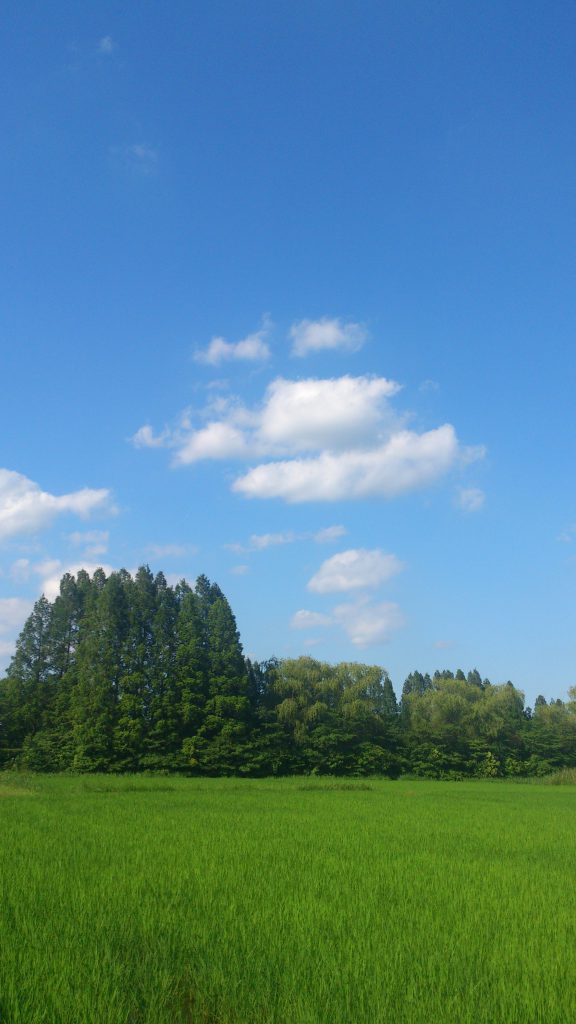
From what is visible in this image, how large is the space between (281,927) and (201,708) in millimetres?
33511

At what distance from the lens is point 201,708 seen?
37.8 metres

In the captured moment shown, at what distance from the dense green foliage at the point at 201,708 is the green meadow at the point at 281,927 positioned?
24.9 meters

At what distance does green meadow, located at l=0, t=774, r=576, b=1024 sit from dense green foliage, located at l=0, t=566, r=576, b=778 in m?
24.9

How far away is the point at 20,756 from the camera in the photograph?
120ft

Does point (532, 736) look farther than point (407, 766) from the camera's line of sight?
Yes

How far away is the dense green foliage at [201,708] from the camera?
3612 cm

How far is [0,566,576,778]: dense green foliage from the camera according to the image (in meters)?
36.1

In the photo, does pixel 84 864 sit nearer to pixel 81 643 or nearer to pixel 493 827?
pixel 493 827

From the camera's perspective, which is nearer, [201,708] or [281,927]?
[281,927]

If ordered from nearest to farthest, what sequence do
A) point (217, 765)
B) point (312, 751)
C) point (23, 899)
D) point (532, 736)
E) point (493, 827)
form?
1. point (23, 899)
2. point (493, 827)
3. point (217, 765)
4. point (312, 751)
5. point (532, 736)

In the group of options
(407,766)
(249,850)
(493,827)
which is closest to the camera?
(249,850)

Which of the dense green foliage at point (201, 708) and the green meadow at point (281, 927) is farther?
the dense green foliage at point (201, 708)

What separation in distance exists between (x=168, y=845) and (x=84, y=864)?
1866 mm

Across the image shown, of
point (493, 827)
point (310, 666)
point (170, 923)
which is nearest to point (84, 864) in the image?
point (170, 923)
